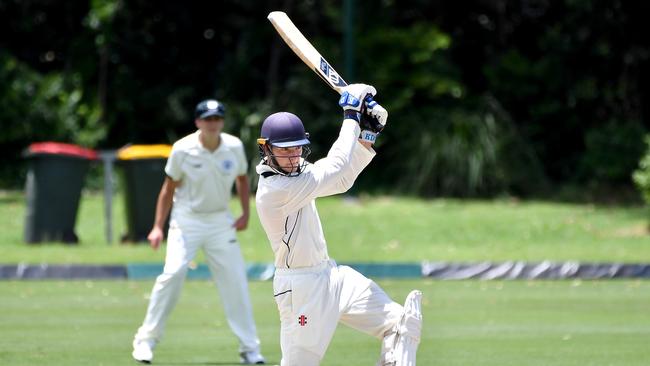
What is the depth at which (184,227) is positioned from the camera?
8555 mm

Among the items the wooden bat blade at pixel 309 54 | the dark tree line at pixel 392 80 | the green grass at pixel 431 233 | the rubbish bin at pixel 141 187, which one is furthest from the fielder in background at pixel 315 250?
the dark tree line at pixel 392 80

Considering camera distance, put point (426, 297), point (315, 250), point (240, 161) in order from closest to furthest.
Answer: point (315, 250) < point (240, 161) < point (426, 297)

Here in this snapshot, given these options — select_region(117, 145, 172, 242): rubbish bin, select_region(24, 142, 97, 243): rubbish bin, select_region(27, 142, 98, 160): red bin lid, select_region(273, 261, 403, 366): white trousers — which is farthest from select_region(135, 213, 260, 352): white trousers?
select_region(27, 142, 98, 160): red bin lid

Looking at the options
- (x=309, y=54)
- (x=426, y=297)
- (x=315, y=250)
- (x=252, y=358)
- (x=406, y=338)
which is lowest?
(x=426, y=297)

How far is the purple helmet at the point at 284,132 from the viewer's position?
586cm

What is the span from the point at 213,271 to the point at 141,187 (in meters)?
7.42

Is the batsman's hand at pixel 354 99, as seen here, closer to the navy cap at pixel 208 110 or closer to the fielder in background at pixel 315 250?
the fielder in background at pixel 315 250

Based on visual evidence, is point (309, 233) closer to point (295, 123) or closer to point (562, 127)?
point (295, 123)

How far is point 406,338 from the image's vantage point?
5.86m

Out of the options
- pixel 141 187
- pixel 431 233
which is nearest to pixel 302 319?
pixel 141 187

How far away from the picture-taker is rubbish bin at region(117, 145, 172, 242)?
15.8 metres

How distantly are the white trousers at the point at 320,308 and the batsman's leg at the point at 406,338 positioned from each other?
63 millimetres

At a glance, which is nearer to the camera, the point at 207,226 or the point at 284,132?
the point at 284,132

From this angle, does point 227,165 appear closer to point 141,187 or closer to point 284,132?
point 284,132
